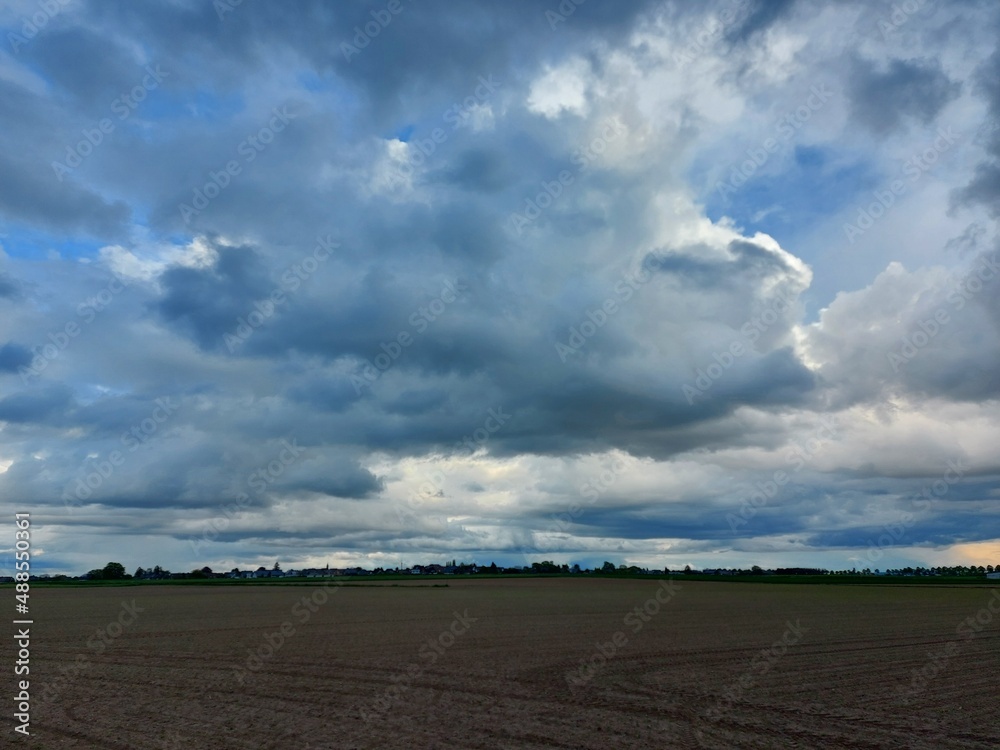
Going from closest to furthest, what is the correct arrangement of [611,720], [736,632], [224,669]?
1. [611,720]
2. [224,669]
3. [736,632]

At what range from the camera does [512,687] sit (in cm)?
2322

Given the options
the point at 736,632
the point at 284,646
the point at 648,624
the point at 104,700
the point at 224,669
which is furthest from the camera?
the point at 648,624

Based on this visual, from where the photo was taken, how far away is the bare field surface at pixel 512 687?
1711cm

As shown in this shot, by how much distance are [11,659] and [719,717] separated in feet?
93.0

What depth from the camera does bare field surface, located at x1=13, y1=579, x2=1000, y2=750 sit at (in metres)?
17.1

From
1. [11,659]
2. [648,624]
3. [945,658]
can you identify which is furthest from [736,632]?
[11,659]

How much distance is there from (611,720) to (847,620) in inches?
1581

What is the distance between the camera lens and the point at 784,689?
23.0 meters

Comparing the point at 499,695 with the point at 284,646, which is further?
the point at 284,646

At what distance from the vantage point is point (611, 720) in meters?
18.6

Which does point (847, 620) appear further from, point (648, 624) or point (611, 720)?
point (611, 720)

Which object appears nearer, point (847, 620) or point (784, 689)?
point (784, 689)

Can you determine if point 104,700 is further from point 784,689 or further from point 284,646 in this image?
point 784,689

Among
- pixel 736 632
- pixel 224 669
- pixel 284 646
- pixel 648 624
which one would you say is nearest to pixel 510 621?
pixel 648 624
